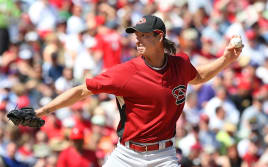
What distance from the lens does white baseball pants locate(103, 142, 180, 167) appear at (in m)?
6.35

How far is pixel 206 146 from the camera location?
10961mm

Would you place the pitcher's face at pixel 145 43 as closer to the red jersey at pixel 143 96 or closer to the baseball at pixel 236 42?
the red jersey at pixel 143 96

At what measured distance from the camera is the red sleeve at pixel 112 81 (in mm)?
6180

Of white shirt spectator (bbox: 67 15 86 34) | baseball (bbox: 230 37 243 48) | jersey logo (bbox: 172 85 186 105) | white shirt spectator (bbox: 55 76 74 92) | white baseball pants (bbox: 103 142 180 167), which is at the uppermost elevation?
baseball (bbox: 230 37 243 48)

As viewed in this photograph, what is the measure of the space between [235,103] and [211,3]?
3372 millimetres

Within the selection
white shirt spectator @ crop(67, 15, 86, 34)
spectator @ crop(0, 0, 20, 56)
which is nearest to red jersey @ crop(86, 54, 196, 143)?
spectator @ crop(0, 0, 20, 56)

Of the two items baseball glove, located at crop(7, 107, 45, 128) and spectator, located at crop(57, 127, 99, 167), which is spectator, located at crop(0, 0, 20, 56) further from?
baseball glove, located at crop(7, 107, 45, 128)

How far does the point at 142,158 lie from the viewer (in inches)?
252

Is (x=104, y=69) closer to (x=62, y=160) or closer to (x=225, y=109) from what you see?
(x=225, y=109)

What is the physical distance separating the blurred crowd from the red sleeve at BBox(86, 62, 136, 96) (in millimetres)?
3727

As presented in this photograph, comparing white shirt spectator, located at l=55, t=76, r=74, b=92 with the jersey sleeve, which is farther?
white shirt spectator, located at l=55, t=76, r=74, b=92

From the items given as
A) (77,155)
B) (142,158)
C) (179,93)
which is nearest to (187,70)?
(179,93)

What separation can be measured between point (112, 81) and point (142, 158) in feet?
2.69

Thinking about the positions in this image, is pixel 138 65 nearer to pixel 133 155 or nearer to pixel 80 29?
pixel 133 155
